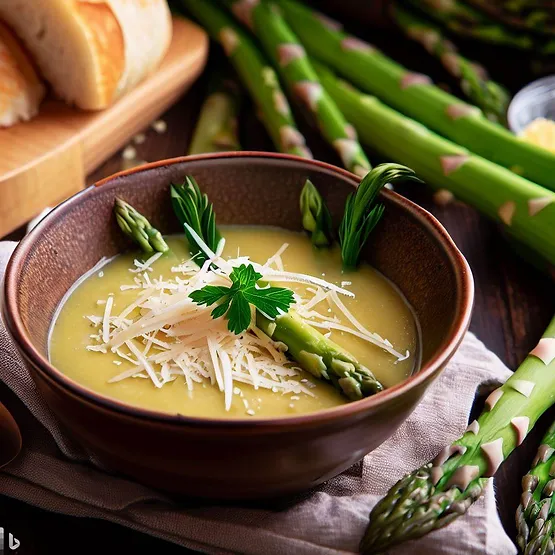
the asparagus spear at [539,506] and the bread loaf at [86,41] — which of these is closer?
the asparagus spear at [539,506]

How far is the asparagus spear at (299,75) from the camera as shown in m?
2.57

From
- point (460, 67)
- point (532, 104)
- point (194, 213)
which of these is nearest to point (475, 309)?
point (194, 213)

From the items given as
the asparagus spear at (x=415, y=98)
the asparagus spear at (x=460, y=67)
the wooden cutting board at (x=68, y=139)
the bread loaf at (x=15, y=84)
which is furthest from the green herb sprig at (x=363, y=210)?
the asparagus spear at (x=460, y=67)

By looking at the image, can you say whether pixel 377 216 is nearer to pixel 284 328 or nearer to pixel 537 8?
pixel 284 328

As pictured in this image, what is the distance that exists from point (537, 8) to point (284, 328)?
7.30 feet

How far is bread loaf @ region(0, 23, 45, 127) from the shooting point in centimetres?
238

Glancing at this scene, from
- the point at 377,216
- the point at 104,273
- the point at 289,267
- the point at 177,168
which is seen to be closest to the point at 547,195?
the point at 377,216

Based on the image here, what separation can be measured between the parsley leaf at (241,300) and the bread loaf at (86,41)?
1.15 metres

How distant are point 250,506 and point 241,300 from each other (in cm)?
37

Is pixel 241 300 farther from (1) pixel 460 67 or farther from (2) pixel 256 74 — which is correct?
(1) pixel 460 67

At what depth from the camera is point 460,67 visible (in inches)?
121

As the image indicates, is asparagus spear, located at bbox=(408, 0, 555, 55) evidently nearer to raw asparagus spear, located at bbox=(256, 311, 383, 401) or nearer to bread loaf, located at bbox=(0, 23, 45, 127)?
bread loaf, located at bbox=(0, 23, 45, 127)

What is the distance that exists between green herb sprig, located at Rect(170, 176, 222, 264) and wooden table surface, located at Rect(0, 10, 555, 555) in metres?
0.53

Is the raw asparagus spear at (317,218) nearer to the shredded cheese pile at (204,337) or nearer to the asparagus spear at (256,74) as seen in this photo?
the shredded cheese pile at (204,337)
